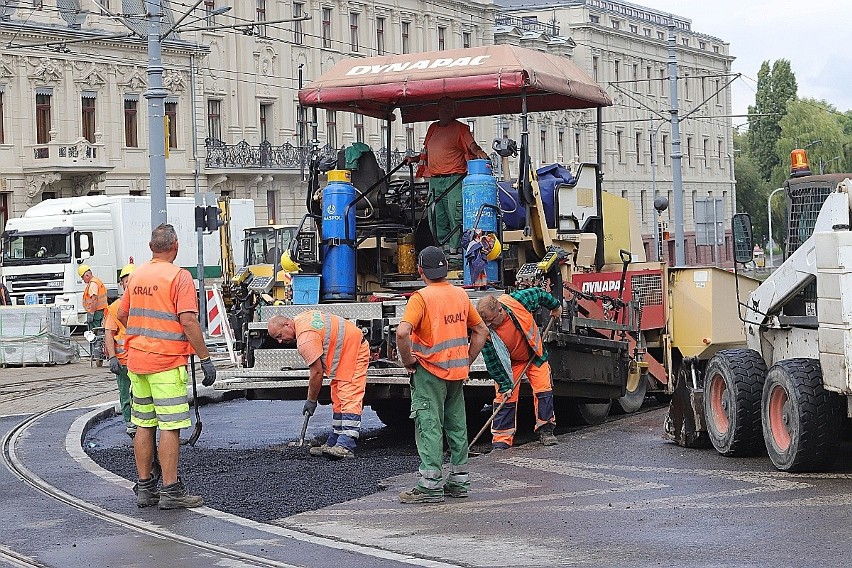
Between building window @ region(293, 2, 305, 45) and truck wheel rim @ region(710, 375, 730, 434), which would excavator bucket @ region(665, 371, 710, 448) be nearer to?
truck wheel rim @ region(710, 375, 730, 434)

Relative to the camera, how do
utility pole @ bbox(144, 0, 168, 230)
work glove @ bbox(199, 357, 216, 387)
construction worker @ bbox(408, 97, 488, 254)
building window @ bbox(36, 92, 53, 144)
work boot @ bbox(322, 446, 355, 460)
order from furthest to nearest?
building window @ bbox(36, 92, 53, 144) < utility pole @ bbox(144, 0, 168, 230) < construction worker @ bbox(408, 97, 488, 254) < work boot @ bbox(322, 446, 355, 460) < work glove @ bbox(199, 357, 216, 387)

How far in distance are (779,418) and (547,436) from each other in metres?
2.41

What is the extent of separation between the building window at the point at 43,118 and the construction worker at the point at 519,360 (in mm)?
35954

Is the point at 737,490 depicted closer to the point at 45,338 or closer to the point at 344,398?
the point at 344,398

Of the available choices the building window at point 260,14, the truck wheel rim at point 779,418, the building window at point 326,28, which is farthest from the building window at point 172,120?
the truck wheel rim at point 779,418

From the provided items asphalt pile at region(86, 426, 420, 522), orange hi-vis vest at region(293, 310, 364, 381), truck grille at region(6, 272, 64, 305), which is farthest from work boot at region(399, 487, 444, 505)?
truck grille at region(6, 272, 64, 305)

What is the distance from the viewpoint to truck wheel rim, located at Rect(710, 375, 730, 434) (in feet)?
38.4

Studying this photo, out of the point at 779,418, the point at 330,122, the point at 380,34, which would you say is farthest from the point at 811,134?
the point at 779,418

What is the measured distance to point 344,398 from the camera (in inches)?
473

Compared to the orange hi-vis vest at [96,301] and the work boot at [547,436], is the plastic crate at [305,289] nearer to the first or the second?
the work boot at [547,436]

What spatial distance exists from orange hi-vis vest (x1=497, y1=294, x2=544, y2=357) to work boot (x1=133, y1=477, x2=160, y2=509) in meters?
3.80

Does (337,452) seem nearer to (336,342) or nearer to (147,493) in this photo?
(336,342)

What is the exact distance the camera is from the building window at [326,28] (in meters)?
56.8

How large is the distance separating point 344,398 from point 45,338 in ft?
49.9
